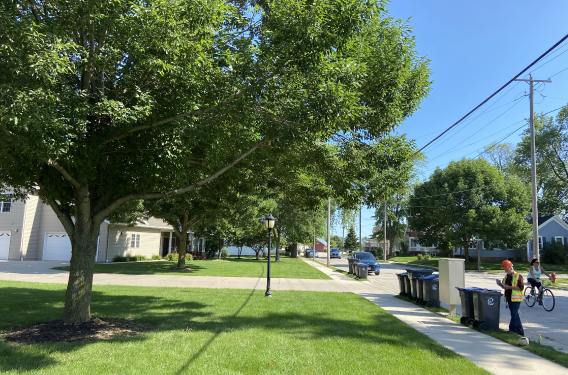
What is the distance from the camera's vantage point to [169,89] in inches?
289

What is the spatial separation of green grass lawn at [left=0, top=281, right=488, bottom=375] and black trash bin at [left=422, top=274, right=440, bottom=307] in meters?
1.88

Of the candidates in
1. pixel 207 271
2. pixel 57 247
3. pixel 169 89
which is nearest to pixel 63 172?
pixel 169 89

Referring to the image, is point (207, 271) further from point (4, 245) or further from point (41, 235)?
point (4, 245)

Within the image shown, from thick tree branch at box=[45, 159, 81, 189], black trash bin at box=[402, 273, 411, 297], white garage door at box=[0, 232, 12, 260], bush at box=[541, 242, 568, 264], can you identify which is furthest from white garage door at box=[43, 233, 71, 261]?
bush at box=[541, 242, 568, 264]

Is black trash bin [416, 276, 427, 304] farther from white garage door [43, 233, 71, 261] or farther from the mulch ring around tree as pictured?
white garage door [43, 233, 71, 261]

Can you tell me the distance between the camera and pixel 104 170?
7.68 m

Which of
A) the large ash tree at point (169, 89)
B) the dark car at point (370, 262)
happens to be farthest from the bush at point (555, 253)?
the large ash tree at point (169, 89)

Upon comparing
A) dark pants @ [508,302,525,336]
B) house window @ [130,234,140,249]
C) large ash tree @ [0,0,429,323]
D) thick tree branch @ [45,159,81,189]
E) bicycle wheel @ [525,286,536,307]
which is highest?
large ash tree @ [0,0,429,323]

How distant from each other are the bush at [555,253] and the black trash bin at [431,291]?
114 feet

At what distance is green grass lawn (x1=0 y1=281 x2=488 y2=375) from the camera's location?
212 inches

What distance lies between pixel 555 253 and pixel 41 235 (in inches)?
1848

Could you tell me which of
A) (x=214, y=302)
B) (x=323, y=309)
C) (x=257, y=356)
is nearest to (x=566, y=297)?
(x=323, y=309)

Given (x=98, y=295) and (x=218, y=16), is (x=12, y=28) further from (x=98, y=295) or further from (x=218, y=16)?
(x=98, y=295)

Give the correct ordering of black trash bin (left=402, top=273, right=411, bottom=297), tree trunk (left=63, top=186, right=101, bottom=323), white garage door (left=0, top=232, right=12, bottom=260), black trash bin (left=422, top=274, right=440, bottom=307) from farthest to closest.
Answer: white garage door (left=0, top=232, right=12, bottom=260) → black trash bin (left=402, top=273, right=411, bottom=297) → black trash bin (left=422, top=274, right=440, bottom=307) → tree trunk (left=63, top=186, right=101, bottom=323)
